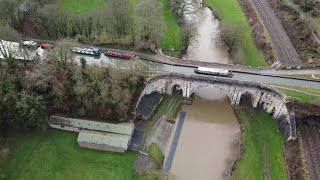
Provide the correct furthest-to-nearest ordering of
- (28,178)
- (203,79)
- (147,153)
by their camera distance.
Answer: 1. (203,79)
2. (147,153)
3. (28,178)

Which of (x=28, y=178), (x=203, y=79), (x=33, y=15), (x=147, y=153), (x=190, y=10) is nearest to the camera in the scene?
(x=28, y=178)

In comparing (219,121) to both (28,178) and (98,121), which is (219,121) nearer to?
(98,121)

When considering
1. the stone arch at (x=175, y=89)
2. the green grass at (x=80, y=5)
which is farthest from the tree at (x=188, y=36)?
the green grass at (x=80, y=5)

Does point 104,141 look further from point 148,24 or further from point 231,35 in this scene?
point 231,35

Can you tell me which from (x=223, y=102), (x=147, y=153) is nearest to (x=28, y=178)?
(x=147, y=153)

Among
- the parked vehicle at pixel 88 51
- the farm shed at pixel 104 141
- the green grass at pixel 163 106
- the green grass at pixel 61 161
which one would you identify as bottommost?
the green grass at pixel 61 161

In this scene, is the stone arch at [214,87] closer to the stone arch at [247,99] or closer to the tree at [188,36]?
the stone arch at [247,99]
